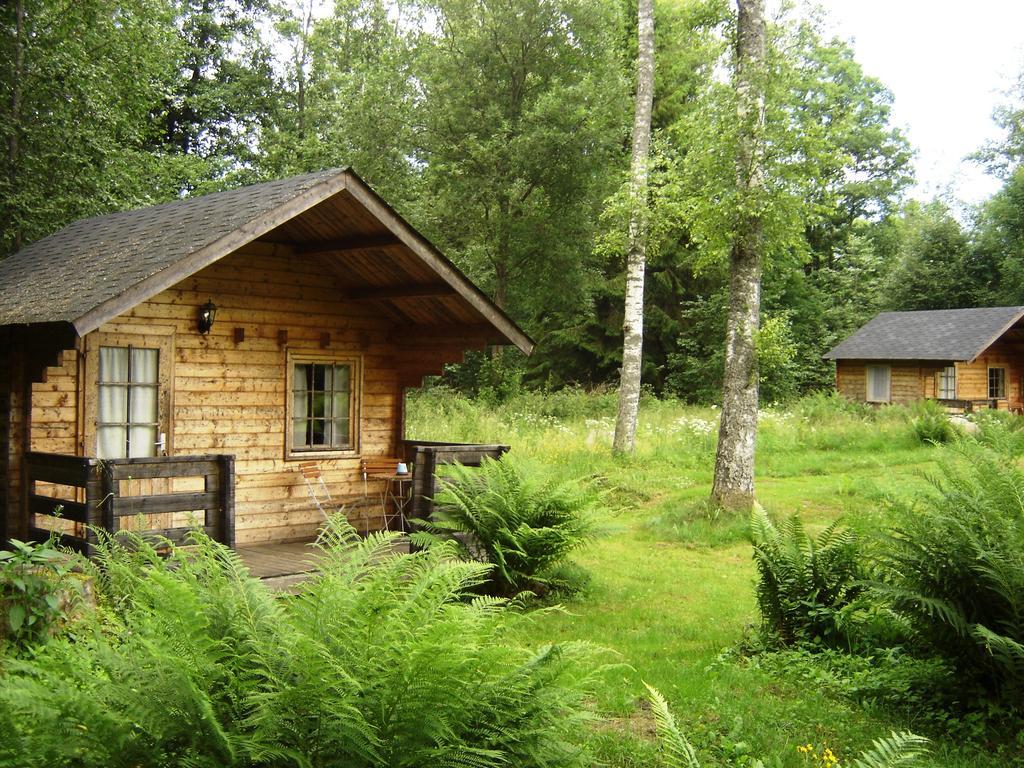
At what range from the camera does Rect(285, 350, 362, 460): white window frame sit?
1141cm

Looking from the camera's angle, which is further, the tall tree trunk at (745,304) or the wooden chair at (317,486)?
the tall tree trunk at (745,304)

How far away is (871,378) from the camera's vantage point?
32188 mm

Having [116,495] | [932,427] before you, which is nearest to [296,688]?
[116,495]

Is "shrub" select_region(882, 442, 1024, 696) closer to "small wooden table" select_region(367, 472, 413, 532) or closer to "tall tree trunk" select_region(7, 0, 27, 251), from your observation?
"small wooden table" select_region(367, 472, 413, 532)

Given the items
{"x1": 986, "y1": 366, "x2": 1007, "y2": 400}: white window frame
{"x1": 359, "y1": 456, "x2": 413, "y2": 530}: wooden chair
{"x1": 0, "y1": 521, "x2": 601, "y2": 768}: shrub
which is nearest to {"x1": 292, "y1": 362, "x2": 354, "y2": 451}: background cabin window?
{"x1": 359, "y1": 456, "x2": 413, "y2": 530}: wooden chair

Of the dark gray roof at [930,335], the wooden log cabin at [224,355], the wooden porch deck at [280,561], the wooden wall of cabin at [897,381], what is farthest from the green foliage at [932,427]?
the wooden porch deck at [280,561]

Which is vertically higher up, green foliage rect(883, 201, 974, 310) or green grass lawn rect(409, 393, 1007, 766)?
green foliage rect(883, 201, 974, 310)

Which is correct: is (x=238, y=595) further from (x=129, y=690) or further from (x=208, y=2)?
(x=208, y=2)

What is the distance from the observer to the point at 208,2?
3338cm

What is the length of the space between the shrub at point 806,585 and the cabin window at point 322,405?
609 centimetres

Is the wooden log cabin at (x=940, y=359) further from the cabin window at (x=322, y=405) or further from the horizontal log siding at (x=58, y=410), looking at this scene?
the horizontal log siding at (x=58, y=410)

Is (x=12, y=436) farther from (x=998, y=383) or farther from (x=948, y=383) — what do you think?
(x=998, y=383)

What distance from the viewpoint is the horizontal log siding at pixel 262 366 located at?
414 inches

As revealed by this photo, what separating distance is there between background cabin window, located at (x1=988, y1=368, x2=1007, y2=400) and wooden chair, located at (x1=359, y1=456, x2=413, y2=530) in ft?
88.0
